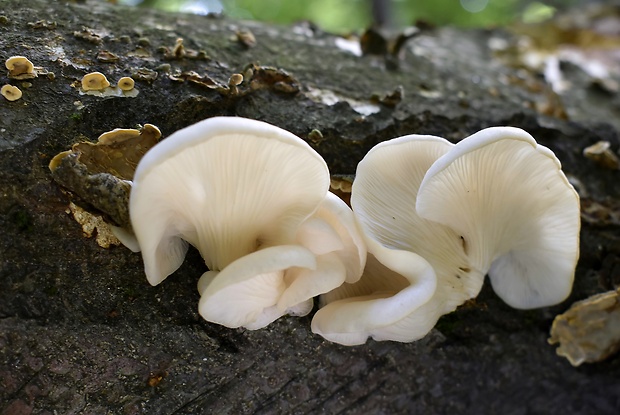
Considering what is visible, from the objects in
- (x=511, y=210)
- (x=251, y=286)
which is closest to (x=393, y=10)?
(x=511, y=210)

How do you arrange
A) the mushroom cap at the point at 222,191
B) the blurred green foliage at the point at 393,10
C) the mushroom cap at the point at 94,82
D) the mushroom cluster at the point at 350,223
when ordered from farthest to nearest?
the blurred green foliage at the point at 393,10 → the mushroom cap at the point at 94,82 → the mushroom cluster at the point at 350,223 → the mushroom cap at the point at 222,191

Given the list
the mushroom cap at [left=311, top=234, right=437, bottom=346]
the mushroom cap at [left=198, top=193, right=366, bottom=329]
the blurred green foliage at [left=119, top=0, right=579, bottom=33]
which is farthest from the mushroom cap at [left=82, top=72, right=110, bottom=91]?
the blurred green foliage at [left=119, top=0, right=579, bottom=33]

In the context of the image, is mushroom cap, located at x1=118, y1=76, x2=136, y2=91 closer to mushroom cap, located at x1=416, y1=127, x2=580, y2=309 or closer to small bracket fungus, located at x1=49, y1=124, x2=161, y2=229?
small bracket fungus, located at x1=49, y1=124, x2=161, y2=229

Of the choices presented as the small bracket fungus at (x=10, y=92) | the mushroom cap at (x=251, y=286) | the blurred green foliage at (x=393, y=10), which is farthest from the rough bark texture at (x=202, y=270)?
the blurred green foliage at (x=393, y=10)

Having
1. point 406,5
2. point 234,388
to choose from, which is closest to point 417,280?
→ point 234,388

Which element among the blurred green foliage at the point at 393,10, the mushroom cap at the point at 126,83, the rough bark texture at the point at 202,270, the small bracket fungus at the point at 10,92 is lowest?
the blurred green foliage at the point at 393,10

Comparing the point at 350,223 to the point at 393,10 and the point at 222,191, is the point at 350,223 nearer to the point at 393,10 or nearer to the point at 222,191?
the point at 222,191

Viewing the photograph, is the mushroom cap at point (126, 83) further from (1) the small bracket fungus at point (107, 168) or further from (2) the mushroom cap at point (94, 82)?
(1) the small bracket fungus at point (107, 168)

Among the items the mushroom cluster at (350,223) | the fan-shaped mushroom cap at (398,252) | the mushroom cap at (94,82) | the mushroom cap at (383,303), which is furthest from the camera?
the mushroom cap at (94,82)
